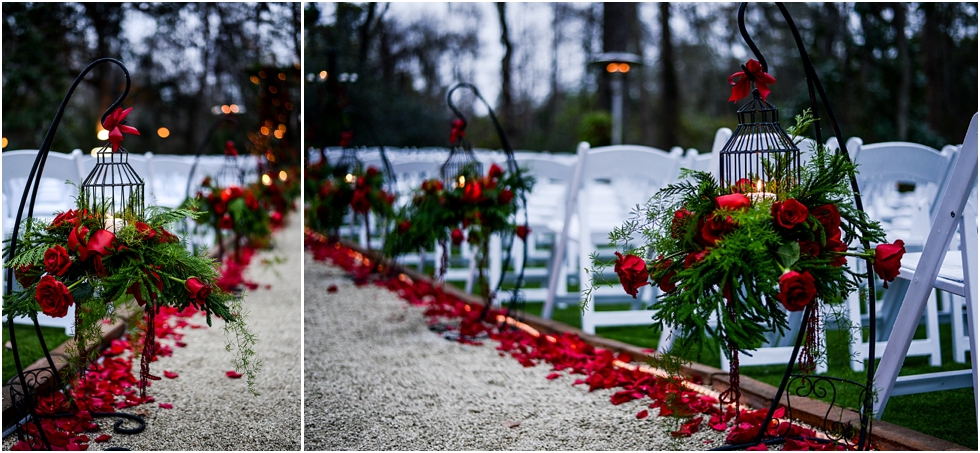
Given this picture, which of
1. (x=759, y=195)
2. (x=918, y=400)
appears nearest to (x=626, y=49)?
(x=918, y=400)

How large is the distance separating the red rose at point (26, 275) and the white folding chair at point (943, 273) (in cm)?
214

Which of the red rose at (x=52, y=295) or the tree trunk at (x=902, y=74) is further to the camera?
the tree trunk at (x=902, y=74)

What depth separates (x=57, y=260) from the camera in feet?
5.92

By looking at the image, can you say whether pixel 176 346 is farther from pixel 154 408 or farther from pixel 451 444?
pixel 451 444

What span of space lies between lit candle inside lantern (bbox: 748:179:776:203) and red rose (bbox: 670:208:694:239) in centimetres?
15

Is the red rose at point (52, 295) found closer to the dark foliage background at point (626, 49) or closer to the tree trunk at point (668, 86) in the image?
the dark foliage background at point (626, 49)

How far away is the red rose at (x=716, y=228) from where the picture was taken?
5.79 feet

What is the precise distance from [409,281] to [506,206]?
213cm

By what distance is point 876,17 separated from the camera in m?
10.3

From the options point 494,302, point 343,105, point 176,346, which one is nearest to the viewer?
point 176,346

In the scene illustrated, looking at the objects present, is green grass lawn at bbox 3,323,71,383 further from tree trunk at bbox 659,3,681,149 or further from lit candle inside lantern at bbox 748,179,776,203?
tree trunk at bbox 659,3,681,149

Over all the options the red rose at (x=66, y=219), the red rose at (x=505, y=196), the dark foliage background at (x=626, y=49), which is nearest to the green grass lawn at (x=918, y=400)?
the red rose at (x=505, y=196)

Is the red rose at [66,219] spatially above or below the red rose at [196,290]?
above

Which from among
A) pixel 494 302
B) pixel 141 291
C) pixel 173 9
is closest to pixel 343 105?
pixel 173 9
